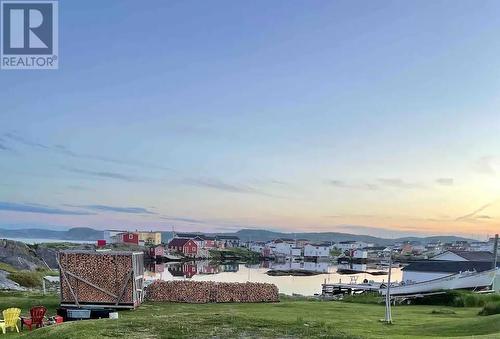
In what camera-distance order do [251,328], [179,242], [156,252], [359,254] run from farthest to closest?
[359,254] < [179,242] < [156,252] < [251,328]

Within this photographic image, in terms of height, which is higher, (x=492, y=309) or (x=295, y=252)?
(x=492, y=309)

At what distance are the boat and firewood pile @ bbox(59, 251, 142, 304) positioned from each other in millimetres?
24606

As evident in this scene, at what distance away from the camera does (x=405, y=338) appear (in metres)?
15.6

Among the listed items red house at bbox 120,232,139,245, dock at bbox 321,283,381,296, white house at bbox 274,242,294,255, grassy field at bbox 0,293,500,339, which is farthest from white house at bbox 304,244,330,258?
grassy field at bbox 0,293,500,339

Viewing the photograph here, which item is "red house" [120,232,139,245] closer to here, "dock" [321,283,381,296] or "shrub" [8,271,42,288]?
"dock" [321,283,381,296]

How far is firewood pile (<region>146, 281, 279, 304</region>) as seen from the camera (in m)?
30.1

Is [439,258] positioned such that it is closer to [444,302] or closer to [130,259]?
[444,302]

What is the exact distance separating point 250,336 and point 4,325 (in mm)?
9575

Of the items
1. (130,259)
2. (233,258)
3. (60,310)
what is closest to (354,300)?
(130,259)

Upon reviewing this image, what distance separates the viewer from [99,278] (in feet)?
81.4

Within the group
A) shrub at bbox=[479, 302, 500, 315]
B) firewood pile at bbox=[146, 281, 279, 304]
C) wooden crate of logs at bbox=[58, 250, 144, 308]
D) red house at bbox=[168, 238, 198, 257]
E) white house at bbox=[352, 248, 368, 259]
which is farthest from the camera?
white house at bbox=[352, 248, 368, 259]

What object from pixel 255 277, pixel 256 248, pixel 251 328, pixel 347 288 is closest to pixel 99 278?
pixel 251 328

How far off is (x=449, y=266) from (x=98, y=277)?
38.7 metres

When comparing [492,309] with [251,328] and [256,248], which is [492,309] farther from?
[256,248]
